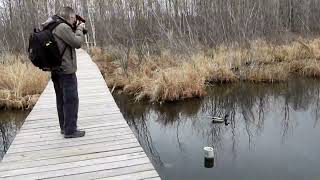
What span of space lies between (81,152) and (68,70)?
0.86m

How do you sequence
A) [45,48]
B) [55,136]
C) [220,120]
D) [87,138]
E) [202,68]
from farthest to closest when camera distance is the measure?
[202,68], [220,120], [55,136], [87,138], [45,48]

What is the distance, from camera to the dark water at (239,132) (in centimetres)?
516

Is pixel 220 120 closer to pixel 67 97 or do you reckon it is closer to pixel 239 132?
pixel 239 132

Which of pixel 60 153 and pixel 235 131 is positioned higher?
pixel 60 153

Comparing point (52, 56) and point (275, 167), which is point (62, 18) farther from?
point (275, 167)

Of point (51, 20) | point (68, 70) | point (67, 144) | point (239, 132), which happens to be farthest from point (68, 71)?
point (239, 132)

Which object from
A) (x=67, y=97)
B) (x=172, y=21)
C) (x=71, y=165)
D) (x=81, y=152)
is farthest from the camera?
(x=172, y=21)

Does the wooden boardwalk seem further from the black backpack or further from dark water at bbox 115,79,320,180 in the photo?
dark water at bbox 115,79,320,180

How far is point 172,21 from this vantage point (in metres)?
14.7

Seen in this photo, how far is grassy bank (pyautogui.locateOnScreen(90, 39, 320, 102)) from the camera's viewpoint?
8.92 metres

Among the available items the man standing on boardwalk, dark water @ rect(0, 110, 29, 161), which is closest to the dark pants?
the man standing on boardwalk

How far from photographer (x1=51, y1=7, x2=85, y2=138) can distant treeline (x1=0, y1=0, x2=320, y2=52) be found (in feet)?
26.2

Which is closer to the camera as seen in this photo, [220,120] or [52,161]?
[52,161]

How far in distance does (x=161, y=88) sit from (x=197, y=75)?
130 cm
